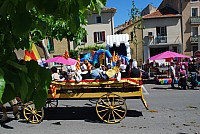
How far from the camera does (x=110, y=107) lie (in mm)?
7840

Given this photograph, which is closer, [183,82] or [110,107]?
[110,107]

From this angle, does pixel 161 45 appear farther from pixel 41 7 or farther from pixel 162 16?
pixel 41 7

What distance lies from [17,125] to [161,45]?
Answer: 111ft

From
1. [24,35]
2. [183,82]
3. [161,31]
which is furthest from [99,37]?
[24,35]

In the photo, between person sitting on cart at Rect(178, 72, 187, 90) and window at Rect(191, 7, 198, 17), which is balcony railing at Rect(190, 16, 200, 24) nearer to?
window at Rect(191, 7, 198, 17)

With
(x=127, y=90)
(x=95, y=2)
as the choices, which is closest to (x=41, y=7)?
(x=95, y=2)

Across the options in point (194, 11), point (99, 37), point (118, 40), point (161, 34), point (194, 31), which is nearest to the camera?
point (118, 40)

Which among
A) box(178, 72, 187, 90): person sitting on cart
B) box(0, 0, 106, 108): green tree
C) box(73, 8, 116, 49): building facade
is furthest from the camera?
box(73, 8, 116, 49): building facade

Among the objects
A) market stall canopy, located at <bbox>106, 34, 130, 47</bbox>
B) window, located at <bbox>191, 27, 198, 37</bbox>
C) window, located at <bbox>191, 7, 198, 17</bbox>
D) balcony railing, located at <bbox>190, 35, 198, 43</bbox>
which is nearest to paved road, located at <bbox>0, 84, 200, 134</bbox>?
market stall canopy, located at <bbox>106, 34, 130, 47</bbox>

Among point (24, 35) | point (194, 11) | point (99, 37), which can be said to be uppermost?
point (194, 11)

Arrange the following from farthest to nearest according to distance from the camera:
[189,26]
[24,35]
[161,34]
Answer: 1. [161,34]
2. [189,26]
3. [24,35]

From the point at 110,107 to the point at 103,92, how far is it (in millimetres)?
457

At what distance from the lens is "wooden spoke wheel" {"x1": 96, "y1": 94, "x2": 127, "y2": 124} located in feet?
25.6

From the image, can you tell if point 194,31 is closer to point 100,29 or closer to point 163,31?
point 163,31
